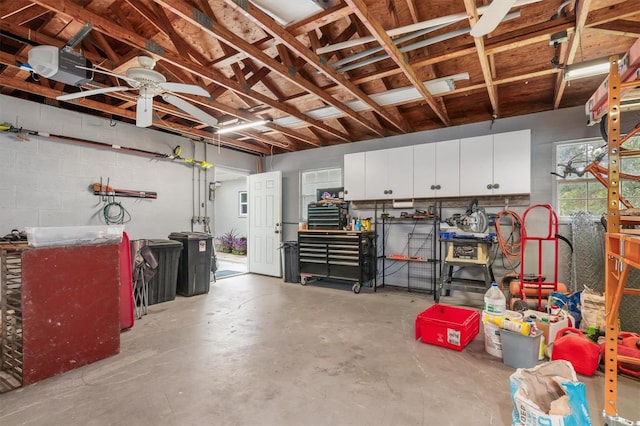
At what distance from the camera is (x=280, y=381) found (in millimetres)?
2152

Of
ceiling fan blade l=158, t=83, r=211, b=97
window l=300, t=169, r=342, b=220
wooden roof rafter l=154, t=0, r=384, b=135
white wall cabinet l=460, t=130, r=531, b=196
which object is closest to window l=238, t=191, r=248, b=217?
window l=300, t=169, r=342, b=220

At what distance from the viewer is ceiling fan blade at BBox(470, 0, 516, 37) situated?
150 centimetres

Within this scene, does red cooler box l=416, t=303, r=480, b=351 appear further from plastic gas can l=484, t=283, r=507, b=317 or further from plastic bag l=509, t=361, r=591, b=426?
plastic bag l=509, t=361, r=591, b=426

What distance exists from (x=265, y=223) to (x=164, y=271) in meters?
2.42

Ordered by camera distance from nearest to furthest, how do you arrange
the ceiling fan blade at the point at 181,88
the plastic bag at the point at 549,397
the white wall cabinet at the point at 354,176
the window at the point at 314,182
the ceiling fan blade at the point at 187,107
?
the plastic bag at the point at 549,397 → the ceiling fan blade at the point at 181,88 → the ceiling fan blade at the point at 187,107 → the white wall cabinet at the point at 354,176 → the window at the point at 314,182

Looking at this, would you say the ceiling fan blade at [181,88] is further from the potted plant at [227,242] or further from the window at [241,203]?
the window at [241,203]

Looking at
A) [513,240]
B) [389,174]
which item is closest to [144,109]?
[389,174]

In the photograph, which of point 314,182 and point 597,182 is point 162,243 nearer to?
point 314,182

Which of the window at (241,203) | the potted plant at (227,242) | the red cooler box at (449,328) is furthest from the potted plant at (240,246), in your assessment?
the red cooler box at (449,328)

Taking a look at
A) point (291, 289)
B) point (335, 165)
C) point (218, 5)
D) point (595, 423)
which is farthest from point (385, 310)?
point (218, 5)

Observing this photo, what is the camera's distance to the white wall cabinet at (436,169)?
4.35 meters

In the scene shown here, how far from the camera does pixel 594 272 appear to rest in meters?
3.54

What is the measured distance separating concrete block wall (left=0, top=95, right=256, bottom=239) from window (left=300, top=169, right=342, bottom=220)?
78.1 inches

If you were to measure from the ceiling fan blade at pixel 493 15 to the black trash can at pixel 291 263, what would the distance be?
442 cm
